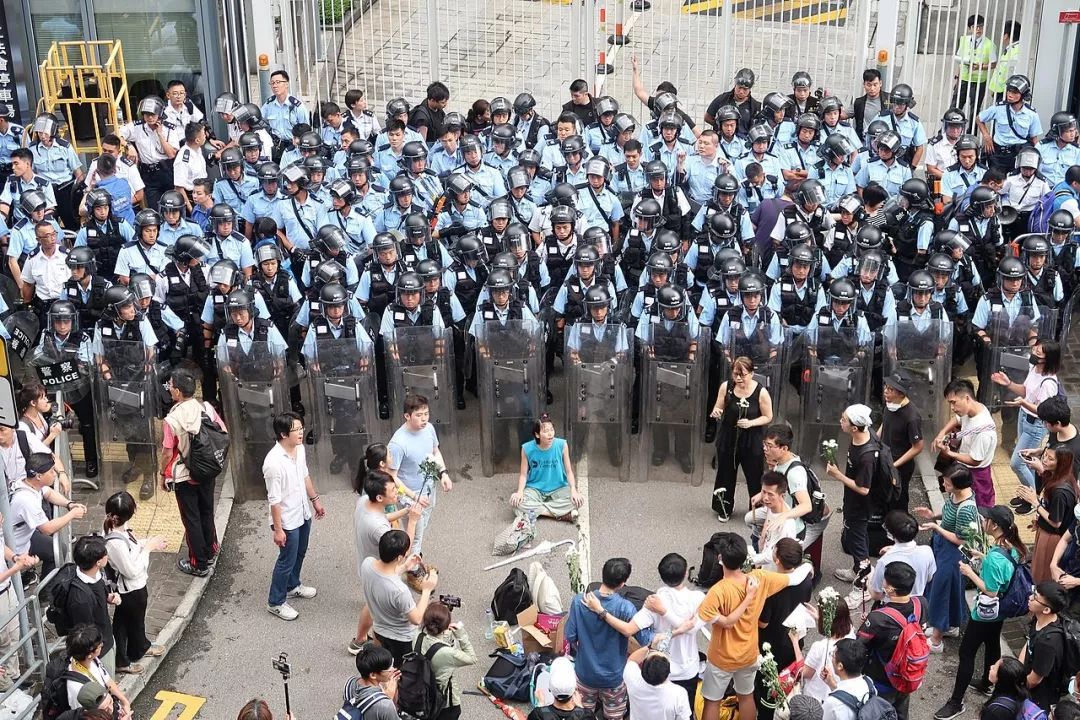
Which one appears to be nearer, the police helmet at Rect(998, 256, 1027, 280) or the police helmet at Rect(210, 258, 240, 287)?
the police helmet at Rect(998, 256, 1027, 280)

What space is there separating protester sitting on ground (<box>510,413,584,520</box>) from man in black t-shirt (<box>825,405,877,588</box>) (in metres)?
2.04

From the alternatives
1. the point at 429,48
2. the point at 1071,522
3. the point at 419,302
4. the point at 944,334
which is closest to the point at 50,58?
the point at 429,48

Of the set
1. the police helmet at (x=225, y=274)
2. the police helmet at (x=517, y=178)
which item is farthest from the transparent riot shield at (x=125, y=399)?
the police helmet at (x=517, y=178)

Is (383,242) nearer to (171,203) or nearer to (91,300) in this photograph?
(171,203)

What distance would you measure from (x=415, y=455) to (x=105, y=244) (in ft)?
15.4

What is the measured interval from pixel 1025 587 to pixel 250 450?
6134 mm

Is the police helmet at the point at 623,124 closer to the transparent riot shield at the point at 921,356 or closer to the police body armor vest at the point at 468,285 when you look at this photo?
the police body armor vest at the point at 468,285

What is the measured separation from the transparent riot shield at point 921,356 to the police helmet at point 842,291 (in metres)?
0.44

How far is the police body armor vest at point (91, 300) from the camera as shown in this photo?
1168cm

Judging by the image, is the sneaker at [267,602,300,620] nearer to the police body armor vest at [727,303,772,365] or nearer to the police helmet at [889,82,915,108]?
the police body armor vest at [727,303,772,365]

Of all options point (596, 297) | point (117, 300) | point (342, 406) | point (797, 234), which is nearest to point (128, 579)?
point (342, 406)

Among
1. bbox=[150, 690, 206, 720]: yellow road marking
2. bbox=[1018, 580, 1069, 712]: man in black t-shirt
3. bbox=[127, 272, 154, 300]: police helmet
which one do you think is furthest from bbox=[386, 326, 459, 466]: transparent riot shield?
bbox=[1018, 580, 1069, 712]: man in black t-shirt

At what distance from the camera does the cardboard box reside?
9.05m

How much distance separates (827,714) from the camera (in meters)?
7.14
